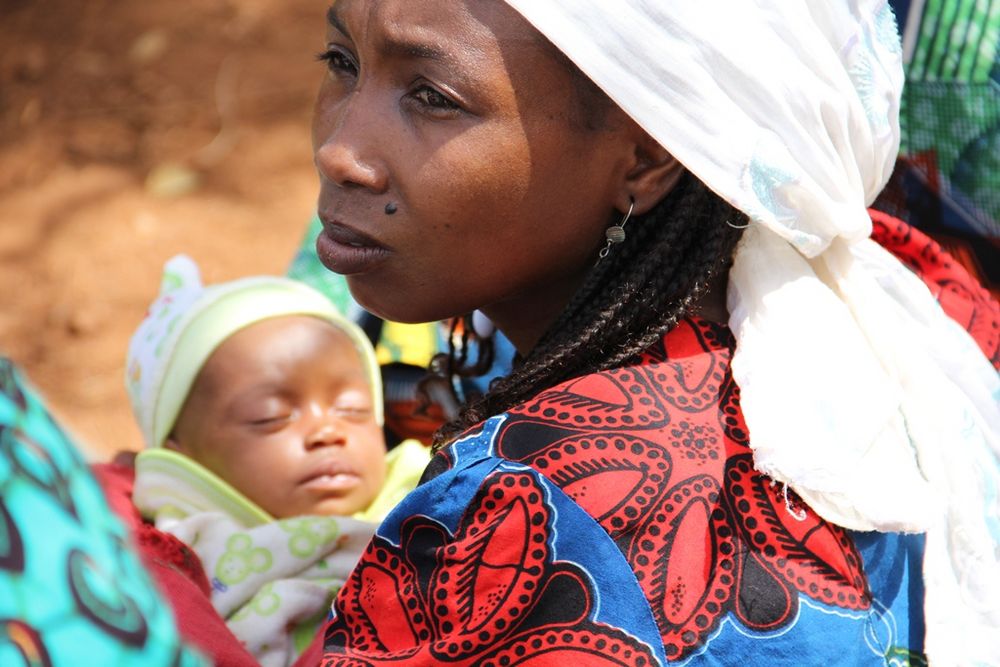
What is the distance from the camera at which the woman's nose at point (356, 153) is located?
1.81 metres

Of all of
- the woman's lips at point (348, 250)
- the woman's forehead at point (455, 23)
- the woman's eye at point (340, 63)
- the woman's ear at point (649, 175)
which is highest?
the woman's eye at point (340, 63)

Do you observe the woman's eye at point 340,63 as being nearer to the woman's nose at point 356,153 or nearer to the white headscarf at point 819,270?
the woman's nose at point 356,153

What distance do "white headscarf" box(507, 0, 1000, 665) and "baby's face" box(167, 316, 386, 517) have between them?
1.24 meters

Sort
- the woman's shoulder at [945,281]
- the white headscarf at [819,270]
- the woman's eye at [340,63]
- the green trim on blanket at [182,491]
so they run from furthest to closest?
the green trim on blanket at [182,491], the woman's shoulder at [945,281], the woman's eye at [340,63], the white headscarf at [819,270]

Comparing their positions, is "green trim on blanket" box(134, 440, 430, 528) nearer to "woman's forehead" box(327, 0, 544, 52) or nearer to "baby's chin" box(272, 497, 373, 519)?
"baby's chin" box(272, 497, 373, 519)

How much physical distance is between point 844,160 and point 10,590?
1.51 m

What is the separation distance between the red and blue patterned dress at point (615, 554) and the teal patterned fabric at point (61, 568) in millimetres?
816

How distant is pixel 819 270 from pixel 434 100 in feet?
2.22

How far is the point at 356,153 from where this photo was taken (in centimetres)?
182

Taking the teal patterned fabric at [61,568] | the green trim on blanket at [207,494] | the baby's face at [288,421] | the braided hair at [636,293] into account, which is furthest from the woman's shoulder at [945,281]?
the teal patterned fabric at [61,568]

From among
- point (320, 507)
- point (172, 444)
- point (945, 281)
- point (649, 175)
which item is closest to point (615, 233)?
point (649, 175)

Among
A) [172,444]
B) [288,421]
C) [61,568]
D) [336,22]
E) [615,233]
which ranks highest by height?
[336,22]

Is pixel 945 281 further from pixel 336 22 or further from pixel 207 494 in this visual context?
pixel 207 494

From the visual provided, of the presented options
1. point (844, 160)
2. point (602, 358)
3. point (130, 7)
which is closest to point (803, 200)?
point (844, 160)
